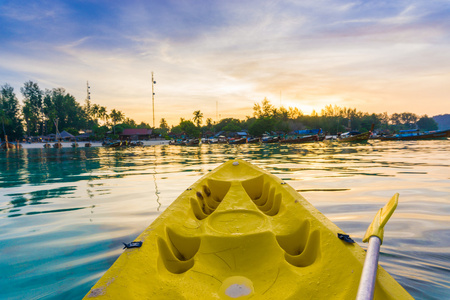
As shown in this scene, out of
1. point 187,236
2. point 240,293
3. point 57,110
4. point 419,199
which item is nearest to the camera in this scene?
point 240,293

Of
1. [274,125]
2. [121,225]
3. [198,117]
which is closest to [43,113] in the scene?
[198,117]

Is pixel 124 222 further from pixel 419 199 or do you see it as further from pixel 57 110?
pixel 57 110

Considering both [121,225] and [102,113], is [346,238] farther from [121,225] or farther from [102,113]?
[102,113]

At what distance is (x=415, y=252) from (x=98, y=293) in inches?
108

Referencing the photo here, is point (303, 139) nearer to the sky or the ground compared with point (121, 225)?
nearer to the sky

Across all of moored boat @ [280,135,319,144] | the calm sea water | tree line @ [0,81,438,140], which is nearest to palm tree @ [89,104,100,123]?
tree line @ [0,81,438,140]

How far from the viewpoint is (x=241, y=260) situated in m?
1.79

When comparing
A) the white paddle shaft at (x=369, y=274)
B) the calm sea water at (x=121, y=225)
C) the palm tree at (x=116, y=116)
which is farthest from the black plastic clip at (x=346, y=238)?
the palm tree at (x=116, y=116)

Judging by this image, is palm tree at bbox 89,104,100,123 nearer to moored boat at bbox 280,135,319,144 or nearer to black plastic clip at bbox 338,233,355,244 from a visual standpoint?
moored boat at bbox 280,135,319,144

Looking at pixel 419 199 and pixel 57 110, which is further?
pixel 57 110

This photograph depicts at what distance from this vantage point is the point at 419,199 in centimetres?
423

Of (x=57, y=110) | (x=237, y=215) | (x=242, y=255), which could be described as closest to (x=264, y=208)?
(x=237, y=215)

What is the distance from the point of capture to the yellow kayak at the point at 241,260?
4.39 feet

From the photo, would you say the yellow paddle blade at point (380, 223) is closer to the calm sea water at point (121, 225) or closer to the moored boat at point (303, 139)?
the calm sea water at point (121, 225)
